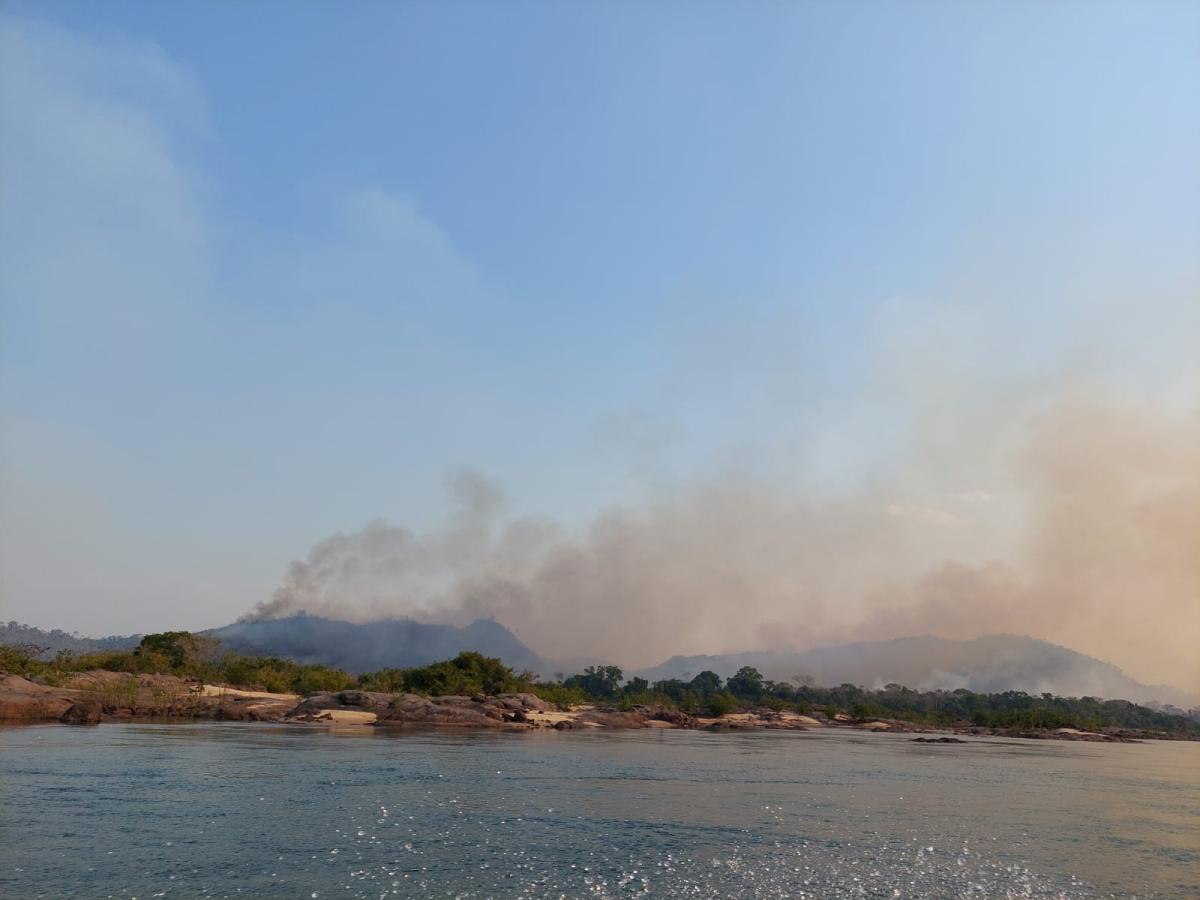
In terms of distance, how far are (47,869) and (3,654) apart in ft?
243

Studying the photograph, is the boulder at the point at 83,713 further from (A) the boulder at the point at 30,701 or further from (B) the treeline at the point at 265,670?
(B) the treeline at the point at 265,670

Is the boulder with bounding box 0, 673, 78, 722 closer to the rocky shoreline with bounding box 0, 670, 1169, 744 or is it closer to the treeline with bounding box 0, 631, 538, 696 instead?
the rocky shoreline with bounding box 0, 670, 1169, 744

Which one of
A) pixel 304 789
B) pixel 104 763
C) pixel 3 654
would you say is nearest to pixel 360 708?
pixel 3 654

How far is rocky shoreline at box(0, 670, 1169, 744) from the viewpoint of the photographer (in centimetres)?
6238

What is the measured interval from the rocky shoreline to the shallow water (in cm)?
1284

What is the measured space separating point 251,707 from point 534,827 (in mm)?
57481

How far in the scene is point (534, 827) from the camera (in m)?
28.0

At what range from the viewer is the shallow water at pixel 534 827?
20.8 metres

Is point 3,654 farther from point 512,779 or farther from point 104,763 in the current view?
point 512,779

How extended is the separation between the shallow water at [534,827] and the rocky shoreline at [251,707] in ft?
A: 42.1

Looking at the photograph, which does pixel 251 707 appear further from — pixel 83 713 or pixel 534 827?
pixel 534 827

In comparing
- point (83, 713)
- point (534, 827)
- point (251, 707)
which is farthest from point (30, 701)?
point (534, 827)

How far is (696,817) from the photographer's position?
3106 centimetres

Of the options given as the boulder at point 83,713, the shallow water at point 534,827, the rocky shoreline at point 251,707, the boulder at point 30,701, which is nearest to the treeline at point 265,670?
the rocky shoreline at point 251,707
